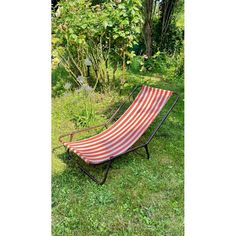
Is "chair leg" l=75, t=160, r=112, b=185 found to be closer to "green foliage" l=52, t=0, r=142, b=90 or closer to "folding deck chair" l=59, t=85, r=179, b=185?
"folding deck chair" l=59, t=85, r=179, b=185

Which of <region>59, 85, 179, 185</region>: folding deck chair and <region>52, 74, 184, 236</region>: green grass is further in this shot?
<region>59, 85, 179, 185</region>: folding deck chair

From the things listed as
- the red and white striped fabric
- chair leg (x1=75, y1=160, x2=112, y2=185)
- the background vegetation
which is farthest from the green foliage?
chair leg (x1=75, y1=160, x2=112, y2=185)

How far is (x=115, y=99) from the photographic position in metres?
4.14

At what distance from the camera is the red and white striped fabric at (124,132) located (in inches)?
123

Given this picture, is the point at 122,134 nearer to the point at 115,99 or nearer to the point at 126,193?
the point at 126,193

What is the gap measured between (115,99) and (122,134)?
84 centimetres

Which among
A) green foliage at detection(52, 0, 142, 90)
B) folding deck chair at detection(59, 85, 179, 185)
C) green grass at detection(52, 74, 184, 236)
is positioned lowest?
green grass at detection(52, 74, 184, 236)

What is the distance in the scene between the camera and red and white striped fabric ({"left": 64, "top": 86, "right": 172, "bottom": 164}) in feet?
10.2

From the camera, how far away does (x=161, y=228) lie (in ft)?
8.46

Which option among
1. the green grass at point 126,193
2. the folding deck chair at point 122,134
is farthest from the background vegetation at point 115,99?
the folding deck chair at point 122,134

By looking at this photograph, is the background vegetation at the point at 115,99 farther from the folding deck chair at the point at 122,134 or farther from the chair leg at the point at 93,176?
A: the folding deck chair at the point at 122,134

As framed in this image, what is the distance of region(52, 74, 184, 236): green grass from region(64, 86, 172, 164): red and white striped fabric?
0.16m
